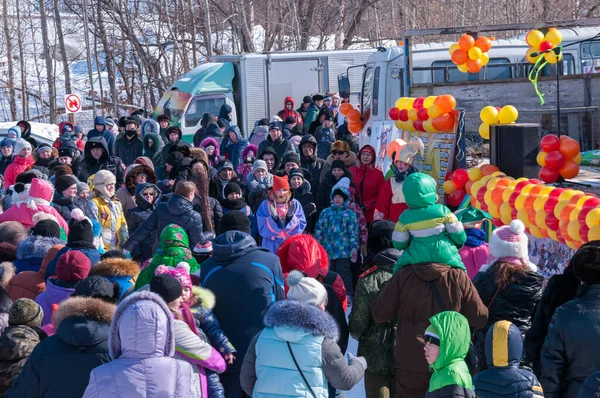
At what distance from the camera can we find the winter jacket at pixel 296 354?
419cm

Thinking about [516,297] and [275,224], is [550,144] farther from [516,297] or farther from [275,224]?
[516,297]

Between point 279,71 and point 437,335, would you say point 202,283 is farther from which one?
point 279,71

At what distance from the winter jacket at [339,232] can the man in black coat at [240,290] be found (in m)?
3.14

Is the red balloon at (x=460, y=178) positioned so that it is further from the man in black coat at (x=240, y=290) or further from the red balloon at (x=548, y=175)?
the man in black coat at (x=240, y=290)

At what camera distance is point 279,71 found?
20438 millimetres

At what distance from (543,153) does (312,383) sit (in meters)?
4.61

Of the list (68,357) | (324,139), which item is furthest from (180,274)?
(324,139)

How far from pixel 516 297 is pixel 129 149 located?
929cm

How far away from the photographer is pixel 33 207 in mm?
8211

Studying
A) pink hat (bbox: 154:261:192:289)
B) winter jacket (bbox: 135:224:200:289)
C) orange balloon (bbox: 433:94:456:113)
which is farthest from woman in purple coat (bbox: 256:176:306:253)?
pink hat (bbox: 154:261:192:289)

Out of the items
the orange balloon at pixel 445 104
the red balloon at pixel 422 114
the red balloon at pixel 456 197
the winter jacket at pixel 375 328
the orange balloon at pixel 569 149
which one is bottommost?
the winter jacket at pixel 375 328

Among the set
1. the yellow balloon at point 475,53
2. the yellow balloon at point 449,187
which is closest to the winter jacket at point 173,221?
the yellow balloon at point 449,187

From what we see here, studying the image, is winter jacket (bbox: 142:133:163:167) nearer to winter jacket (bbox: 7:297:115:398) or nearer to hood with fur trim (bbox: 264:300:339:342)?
winter jacket (bbox: 7:297:115:398)

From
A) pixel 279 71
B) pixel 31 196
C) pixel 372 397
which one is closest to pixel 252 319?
pixel 372 397
